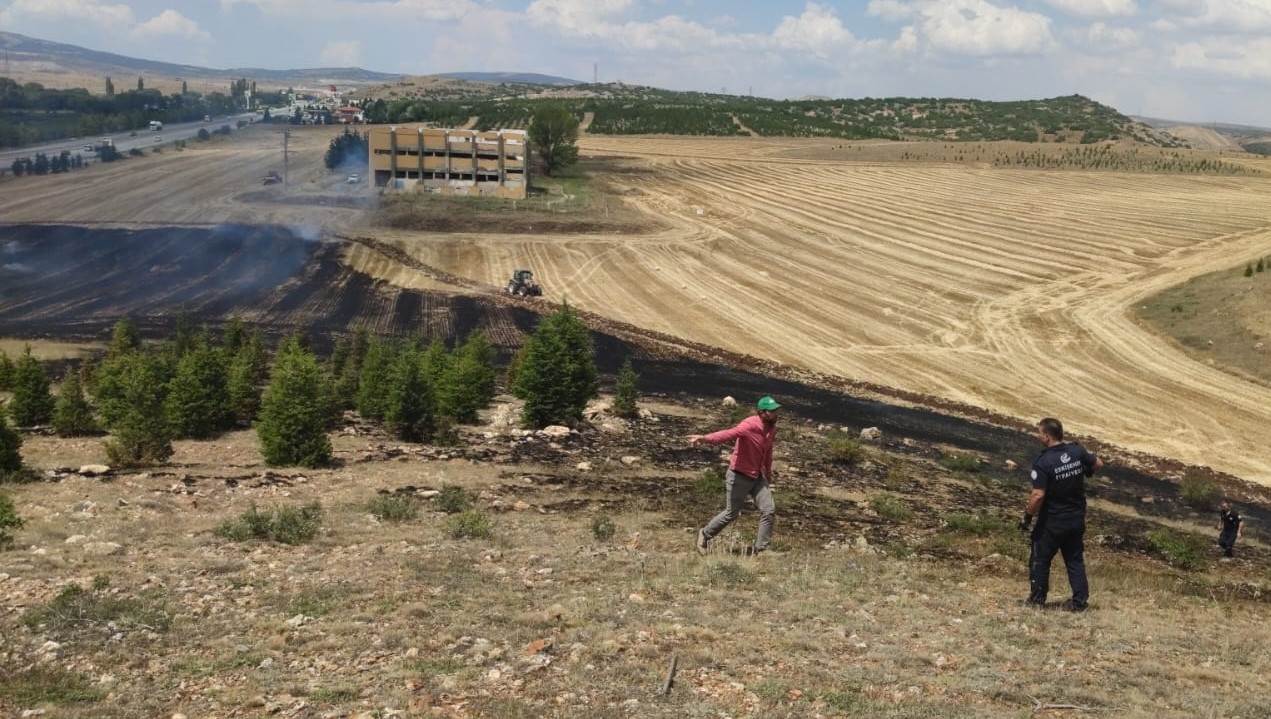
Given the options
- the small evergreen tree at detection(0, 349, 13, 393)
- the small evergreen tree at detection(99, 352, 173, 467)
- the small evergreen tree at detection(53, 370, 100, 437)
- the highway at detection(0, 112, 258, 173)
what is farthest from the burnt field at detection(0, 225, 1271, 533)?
the highway at detection(0, 112, 258, 173)

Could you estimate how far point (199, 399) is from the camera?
63.9ft

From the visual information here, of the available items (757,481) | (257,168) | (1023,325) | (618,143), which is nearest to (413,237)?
(1023,325)

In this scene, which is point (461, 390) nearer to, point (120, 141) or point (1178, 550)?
point (1178, 550)

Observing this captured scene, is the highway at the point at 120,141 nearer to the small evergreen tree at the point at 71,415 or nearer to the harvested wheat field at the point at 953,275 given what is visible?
the harvested wheat field at the point at 953,275

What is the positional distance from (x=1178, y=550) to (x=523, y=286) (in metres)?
34.1

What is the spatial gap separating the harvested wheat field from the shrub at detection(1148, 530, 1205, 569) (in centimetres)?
1087

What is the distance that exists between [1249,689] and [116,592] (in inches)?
401

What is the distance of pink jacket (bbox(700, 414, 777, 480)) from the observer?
418 inches

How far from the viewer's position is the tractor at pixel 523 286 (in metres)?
45.2

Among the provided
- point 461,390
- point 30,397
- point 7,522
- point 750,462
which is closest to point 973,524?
point 750,462

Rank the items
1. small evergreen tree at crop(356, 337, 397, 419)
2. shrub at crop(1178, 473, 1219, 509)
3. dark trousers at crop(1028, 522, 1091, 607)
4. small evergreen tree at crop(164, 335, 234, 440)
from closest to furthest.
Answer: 1. dark trousers at crop(1028, 522, 1091, 607)
2. small evergreen tree at crop(164, 335, 234, 440)
3. shrub at crop(1178, 473, 1219, 509)
4. small evergreen tree at crop(356, 337, 397, 419)

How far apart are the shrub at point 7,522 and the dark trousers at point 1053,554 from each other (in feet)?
36.5

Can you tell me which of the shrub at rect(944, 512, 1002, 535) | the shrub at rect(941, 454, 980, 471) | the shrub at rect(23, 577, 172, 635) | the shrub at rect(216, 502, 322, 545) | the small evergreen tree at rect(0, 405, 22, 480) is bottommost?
the shrub at rect(941, 454, 980, 471)

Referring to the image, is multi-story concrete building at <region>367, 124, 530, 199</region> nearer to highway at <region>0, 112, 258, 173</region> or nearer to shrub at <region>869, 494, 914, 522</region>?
highway at <region>0, 112, 258, 173</region>
